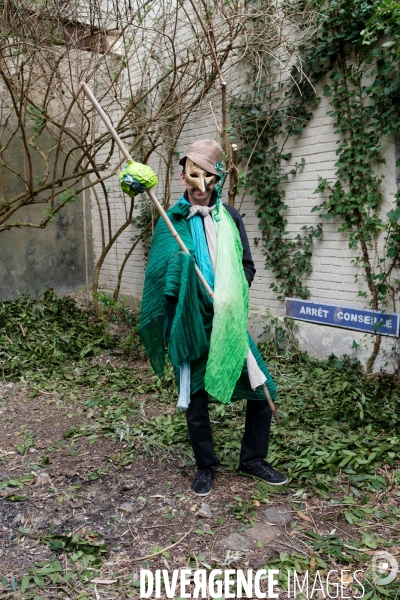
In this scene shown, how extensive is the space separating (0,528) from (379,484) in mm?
2127

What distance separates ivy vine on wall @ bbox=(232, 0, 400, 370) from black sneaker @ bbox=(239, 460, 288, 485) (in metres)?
2.08

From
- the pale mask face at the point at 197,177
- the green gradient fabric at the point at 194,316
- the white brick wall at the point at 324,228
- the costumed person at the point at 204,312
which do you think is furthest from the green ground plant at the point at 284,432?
the pale mask face at the point at 197,177

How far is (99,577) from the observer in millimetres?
2254

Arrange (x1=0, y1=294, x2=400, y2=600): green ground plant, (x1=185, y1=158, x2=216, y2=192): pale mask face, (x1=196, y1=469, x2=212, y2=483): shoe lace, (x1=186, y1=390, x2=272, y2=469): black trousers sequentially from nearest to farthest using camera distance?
1. (x1=0, y1=294, x2=400, y2=600): green ground plant
2. (x1=185, y1=158, x2=216, y2=192): pale mask face
3. (x1=186, y1=390, x2=272, y2=469): black trousers
4. (x1=196, y1=469, x2=212, y2=483): shoe lace

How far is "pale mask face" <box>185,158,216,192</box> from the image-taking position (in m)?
2.68

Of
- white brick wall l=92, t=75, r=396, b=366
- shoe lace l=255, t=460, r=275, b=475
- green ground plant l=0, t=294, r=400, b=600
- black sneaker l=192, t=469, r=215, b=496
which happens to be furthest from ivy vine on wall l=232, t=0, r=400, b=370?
black sneaker l=192, t=469, r=215, b=496

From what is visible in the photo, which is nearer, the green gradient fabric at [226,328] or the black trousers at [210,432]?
the green gradient fabric at [226,328]

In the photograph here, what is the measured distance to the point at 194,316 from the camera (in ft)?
8.50

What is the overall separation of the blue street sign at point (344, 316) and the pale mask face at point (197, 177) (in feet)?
8.29

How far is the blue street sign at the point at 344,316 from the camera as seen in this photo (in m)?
4.50

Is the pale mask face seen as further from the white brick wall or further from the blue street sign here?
the blue street sign

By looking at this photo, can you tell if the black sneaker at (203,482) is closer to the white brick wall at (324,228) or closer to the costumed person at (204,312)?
the costumed person at (204,312)

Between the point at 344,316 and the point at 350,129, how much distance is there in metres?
1.74

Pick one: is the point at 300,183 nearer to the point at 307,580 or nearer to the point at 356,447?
the point at 356,447
